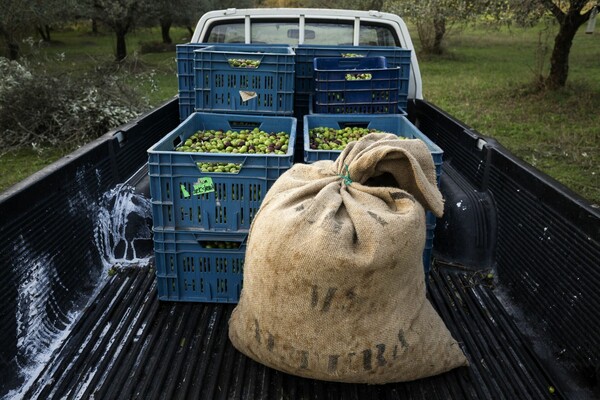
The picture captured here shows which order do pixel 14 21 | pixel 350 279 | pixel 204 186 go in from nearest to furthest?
pixel 350 279 < pixel 204 186 < pixel 14 21

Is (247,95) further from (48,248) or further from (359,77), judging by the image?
(48,248)

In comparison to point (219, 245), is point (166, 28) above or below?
above

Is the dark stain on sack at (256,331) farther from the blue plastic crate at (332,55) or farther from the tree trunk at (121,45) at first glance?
the tree trunk at (121,45)

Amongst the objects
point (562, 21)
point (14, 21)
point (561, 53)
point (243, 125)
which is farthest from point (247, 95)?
point (14, 21)

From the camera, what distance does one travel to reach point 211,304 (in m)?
2.74

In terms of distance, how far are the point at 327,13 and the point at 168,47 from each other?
18.8 metres

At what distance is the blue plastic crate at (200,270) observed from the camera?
8.91 feet

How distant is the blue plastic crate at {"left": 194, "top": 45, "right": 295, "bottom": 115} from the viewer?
12.1ft

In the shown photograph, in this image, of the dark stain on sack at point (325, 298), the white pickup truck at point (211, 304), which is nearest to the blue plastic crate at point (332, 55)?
the white pickup truck at point (211, 304)

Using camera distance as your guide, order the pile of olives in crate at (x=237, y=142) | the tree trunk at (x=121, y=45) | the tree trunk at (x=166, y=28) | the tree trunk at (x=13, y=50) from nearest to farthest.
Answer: the pile of olives in crate at (x=237, y=142)
the tree trunk at (x=13, y=50)
the tree trunk at (x=121, y=45)
the tree trunk at (x=166, y=28)

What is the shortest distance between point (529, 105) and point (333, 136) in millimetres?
8339

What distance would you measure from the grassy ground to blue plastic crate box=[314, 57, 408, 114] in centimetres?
310

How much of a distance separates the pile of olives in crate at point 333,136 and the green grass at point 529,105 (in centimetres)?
342

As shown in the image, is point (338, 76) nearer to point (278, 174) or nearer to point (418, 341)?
point (278, 174)
